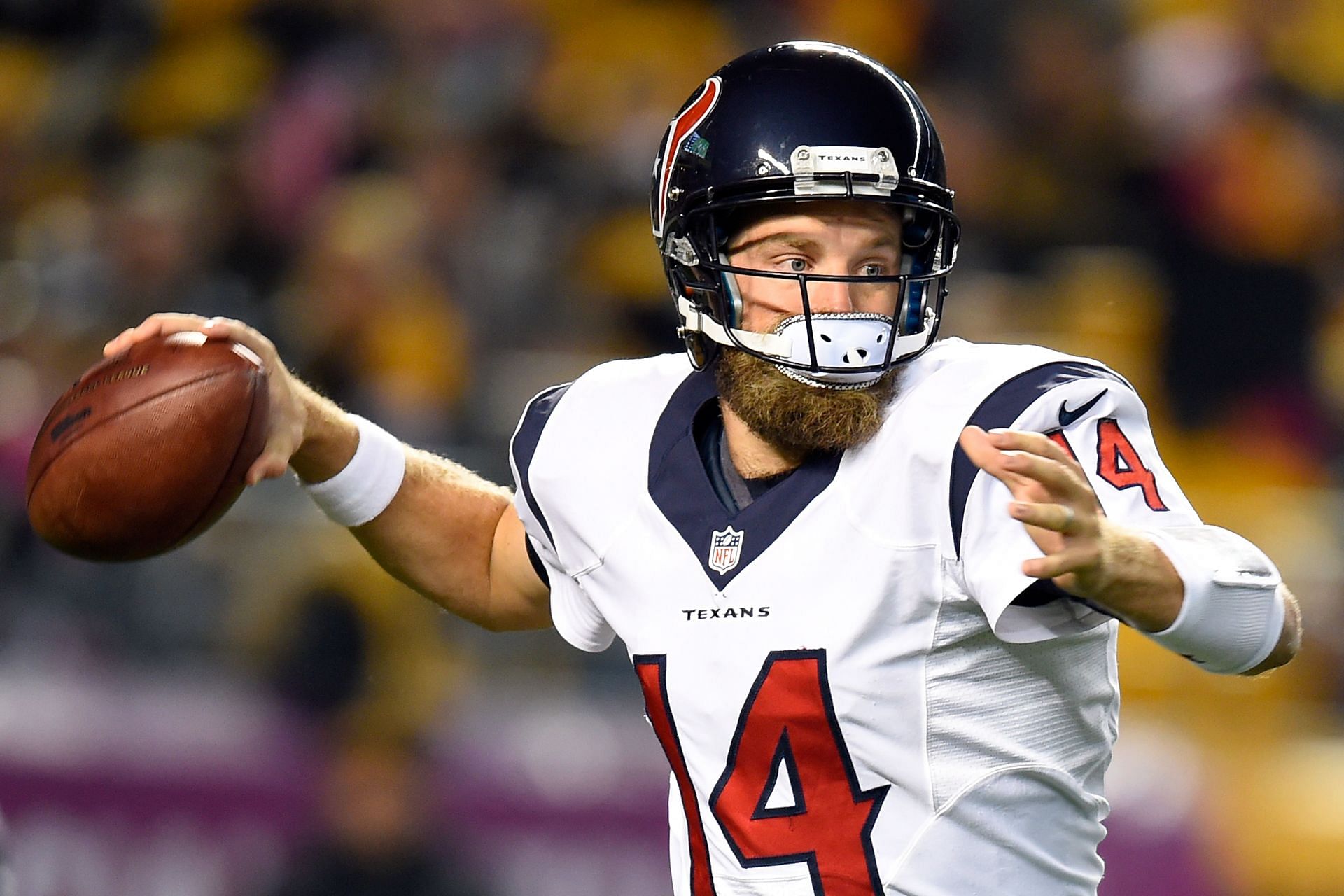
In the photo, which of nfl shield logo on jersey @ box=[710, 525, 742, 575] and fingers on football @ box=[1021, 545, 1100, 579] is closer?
fingers on football @ box=[1021, 545, 1100, 579]

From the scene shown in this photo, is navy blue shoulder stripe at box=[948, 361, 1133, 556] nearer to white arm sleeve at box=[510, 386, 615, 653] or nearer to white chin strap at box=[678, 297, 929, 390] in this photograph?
white chin strap at box=[678, 297, 929, 390]

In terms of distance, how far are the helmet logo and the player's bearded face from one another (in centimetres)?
26

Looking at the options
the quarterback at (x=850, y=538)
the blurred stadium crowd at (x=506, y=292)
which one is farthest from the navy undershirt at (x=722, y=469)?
the blurred stadium crowd at (x=506, y=292)

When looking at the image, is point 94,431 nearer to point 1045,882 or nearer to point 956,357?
point 956,357

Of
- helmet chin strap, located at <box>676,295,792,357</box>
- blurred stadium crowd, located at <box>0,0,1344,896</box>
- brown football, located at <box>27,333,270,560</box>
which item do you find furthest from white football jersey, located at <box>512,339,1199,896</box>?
blurred stadium crowd, located at <box>0,0,1344,896</box>

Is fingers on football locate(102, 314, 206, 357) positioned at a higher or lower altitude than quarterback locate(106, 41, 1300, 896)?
higher

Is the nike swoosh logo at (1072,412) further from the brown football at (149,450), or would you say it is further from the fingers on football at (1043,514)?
the brown football at (149,450)

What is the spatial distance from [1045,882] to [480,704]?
2.40 metres

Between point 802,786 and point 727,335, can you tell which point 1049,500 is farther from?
point 727,335

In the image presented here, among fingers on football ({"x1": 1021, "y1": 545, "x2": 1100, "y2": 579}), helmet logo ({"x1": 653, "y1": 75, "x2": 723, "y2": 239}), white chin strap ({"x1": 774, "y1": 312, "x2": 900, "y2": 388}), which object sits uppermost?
helmet logo ({"x1": 653, "y1": 75, "x2": 723, "y2": 239})

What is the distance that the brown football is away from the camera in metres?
1.95

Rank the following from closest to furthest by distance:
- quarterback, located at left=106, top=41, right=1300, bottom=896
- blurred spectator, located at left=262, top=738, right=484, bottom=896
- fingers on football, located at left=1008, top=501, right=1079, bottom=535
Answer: fingers on football, located at left=1008, top=501, right=1079, bottom=535 < quarterback, located at left=106, top=41, right=1300, bottom=896 < blurred spectator, located at left=262, top=738, right=484, bottom=896

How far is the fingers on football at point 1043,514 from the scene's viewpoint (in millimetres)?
1435

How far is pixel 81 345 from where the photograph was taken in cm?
509
